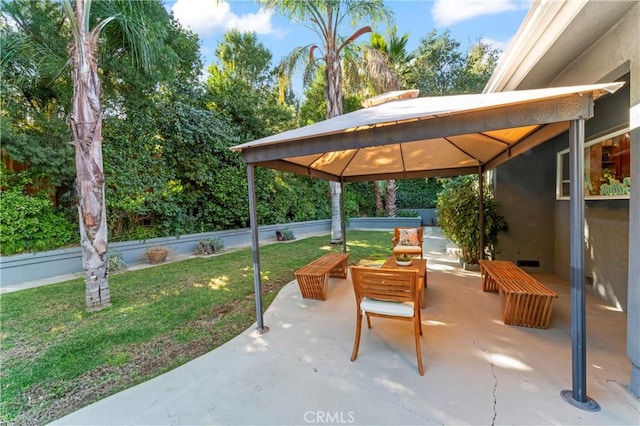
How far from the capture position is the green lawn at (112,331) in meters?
2.52

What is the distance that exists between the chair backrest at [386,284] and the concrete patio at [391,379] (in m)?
0.66

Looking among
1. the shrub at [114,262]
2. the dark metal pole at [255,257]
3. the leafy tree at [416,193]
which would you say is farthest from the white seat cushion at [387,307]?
the leafy tree at [416,193]

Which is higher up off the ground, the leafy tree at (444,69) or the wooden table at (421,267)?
the leafy tree at (444,69)

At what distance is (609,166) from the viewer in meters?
3.89

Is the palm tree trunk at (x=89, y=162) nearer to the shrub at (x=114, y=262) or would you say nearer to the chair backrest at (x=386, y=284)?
the shrub at (x=114, y=262)

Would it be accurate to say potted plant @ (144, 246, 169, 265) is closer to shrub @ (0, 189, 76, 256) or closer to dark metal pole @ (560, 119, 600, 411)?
shrub @ (0, 189, 76, 256)

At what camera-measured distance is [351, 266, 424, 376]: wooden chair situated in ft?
8.60

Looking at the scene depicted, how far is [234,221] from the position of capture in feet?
34.5

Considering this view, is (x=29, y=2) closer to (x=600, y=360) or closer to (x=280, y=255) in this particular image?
(x=280, y=255)

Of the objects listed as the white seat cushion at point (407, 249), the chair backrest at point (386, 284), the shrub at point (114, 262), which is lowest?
the shrub at point (114, 262)

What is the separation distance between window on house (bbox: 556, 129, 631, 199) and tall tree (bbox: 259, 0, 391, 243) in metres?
6.51

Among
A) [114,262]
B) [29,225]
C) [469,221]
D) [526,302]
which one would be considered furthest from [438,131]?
[29,225]

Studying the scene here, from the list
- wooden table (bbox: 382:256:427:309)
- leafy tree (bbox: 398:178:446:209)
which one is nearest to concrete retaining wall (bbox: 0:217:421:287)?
wooden table (bbox: 382:256:427:309)

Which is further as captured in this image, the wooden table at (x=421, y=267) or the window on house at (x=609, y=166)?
the wooden table at (x=421, y=267)
